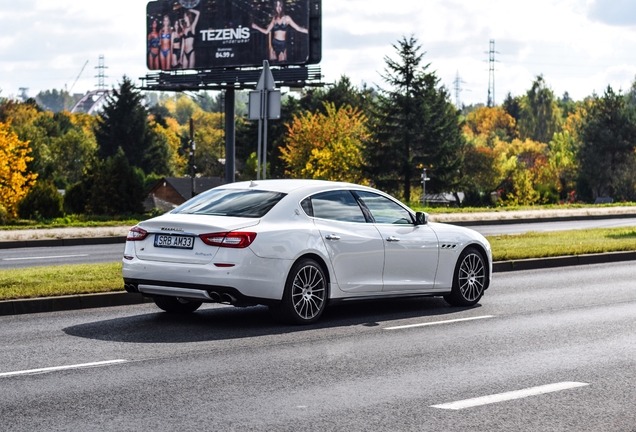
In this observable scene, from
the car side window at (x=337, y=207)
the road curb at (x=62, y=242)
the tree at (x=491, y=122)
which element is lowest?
the road curb at (x=62, y=242)

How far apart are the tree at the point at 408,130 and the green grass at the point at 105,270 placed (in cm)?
4422

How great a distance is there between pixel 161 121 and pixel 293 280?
403 feet

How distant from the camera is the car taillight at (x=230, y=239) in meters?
9.90

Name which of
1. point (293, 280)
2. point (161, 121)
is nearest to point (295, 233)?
point (293, 280)

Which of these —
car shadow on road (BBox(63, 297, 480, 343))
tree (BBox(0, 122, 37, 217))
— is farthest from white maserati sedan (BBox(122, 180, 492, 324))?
tree (BBox(0, 122, 37, 217))

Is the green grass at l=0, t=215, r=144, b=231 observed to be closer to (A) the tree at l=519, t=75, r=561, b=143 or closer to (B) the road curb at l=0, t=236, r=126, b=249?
(B) the road curb at l=0, t=236, r=126, b=249

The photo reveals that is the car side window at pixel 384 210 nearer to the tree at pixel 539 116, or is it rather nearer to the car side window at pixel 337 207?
the car side window at pixel 337 207

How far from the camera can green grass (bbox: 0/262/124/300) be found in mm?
11945

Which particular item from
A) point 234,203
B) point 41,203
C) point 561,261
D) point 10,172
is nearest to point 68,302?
point 234,203

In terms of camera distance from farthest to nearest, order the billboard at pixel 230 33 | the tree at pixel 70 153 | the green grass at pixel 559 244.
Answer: the tree at pixel 70 153, the billboard at pixel 230 33, the green grass at pixel 559 244

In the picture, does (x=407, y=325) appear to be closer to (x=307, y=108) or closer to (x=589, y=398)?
(x=589, y=398)

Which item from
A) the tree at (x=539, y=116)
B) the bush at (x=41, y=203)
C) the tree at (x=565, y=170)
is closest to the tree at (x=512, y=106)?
the tree at (x=539, y=116)

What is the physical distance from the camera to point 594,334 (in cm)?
1008

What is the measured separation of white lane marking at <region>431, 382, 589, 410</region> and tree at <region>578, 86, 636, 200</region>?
8031 centimetres
